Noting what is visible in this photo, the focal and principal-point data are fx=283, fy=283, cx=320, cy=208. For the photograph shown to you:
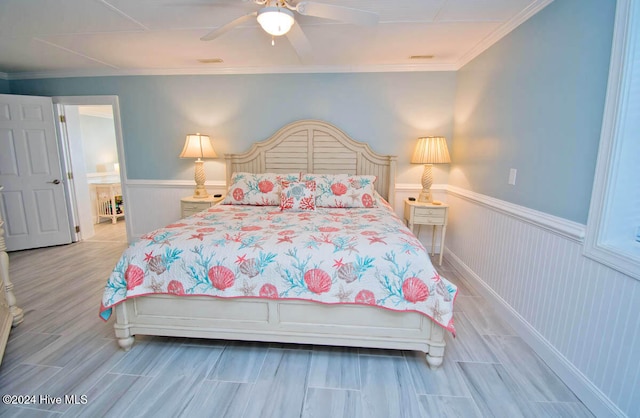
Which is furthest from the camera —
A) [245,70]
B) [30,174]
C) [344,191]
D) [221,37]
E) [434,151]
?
[30,174]

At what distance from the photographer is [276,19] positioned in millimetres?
1775

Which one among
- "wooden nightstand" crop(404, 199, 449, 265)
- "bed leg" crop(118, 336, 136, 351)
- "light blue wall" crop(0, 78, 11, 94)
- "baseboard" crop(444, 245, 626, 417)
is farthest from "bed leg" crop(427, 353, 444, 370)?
"light blue wall" crop(0, 78, 11, 94)

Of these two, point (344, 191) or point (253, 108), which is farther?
point (253, 108)

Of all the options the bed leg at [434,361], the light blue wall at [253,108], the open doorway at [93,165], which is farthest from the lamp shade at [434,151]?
the open doorway at [93,165]

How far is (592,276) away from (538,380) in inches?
26.8

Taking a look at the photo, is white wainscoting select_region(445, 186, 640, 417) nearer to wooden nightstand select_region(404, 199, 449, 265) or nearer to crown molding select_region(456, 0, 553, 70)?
wooden nightstand select_region(404, 199, 449, 265)

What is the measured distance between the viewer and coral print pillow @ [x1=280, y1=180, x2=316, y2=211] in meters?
2.88

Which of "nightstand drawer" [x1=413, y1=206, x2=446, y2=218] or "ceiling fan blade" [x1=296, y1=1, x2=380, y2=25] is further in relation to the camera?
"nightstand drawer" [x1=413, y1=206, x2=446, y2=218]

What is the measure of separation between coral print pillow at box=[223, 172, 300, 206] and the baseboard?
2249 millimetres

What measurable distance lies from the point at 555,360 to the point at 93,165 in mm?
7410

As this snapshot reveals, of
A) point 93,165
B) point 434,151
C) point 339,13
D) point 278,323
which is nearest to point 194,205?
point 278,323

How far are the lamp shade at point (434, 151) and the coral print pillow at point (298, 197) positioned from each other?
1.39 m

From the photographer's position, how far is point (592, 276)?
1.50 m

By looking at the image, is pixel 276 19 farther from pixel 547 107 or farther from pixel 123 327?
pixel 123 327
